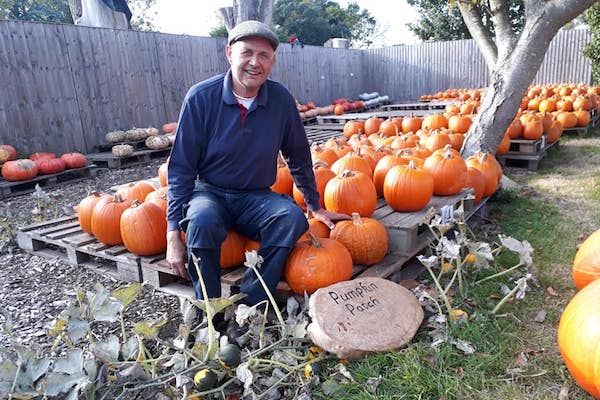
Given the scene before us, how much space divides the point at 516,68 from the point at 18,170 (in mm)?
6522

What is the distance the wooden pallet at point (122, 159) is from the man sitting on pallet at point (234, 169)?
5647mm

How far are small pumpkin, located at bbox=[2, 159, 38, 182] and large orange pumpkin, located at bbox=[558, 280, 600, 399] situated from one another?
267 inches

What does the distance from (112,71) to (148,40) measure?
1.20m

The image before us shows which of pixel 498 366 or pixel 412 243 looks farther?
pixel 412 243

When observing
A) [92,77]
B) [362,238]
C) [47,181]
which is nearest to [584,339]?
[362,238]

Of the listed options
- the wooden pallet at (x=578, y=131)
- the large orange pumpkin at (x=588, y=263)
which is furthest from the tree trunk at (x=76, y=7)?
the large orange pumpkin at (x=588, y=263)

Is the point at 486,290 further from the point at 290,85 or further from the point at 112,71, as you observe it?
the point at 290,85

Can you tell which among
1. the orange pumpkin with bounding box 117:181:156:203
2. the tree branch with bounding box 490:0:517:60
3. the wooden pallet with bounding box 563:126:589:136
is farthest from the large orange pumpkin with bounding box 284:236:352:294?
the wooden pallet with bounding box 563:126:589:136

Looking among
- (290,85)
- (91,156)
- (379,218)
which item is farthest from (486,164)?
(290,85)

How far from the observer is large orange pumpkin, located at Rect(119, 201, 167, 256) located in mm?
2887

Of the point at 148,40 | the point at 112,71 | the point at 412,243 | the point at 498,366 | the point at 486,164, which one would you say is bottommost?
the point at 498,366

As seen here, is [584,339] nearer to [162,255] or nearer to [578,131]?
[162,255]

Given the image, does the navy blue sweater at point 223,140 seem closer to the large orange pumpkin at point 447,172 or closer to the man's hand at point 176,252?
the man's hand at point 176,252

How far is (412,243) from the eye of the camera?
3033 millimetres
